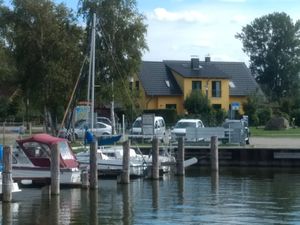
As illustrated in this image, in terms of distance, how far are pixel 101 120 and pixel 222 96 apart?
38.0m

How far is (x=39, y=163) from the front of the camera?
3656cm

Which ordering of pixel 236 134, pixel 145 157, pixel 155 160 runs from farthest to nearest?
1. pixel 236 134
2. pixel 145 157
3. pixel 155 160

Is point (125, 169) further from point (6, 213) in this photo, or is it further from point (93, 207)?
point (6, 213)

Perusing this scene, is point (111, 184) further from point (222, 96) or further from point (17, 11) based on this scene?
point (222, 96)

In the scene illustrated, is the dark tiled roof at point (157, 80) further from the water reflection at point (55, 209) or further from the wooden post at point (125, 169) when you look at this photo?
the water reflection at point (55, 209)

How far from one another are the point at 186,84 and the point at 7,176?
72127 mm

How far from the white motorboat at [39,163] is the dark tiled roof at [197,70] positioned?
6583 centimetres


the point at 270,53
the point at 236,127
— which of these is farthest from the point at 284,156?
the point at 270,53

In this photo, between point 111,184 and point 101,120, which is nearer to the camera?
point 111,184

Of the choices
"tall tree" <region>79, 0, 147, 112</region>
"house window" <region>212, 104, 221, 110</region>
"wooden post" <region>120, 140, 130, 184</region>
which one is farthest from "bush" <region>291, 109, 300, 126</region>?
"wooden post" <region>120, 140, 130, 184</region>

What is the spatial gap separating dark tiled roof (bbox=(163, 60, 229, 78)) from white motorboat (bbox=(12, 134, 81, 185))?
6583 centimetres

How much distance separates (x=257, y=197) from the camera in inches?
1394

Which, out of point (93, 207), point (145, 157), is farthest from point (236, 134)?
point (93, 207)

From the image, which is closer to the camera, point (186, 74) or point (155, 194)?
point (155, 194)
